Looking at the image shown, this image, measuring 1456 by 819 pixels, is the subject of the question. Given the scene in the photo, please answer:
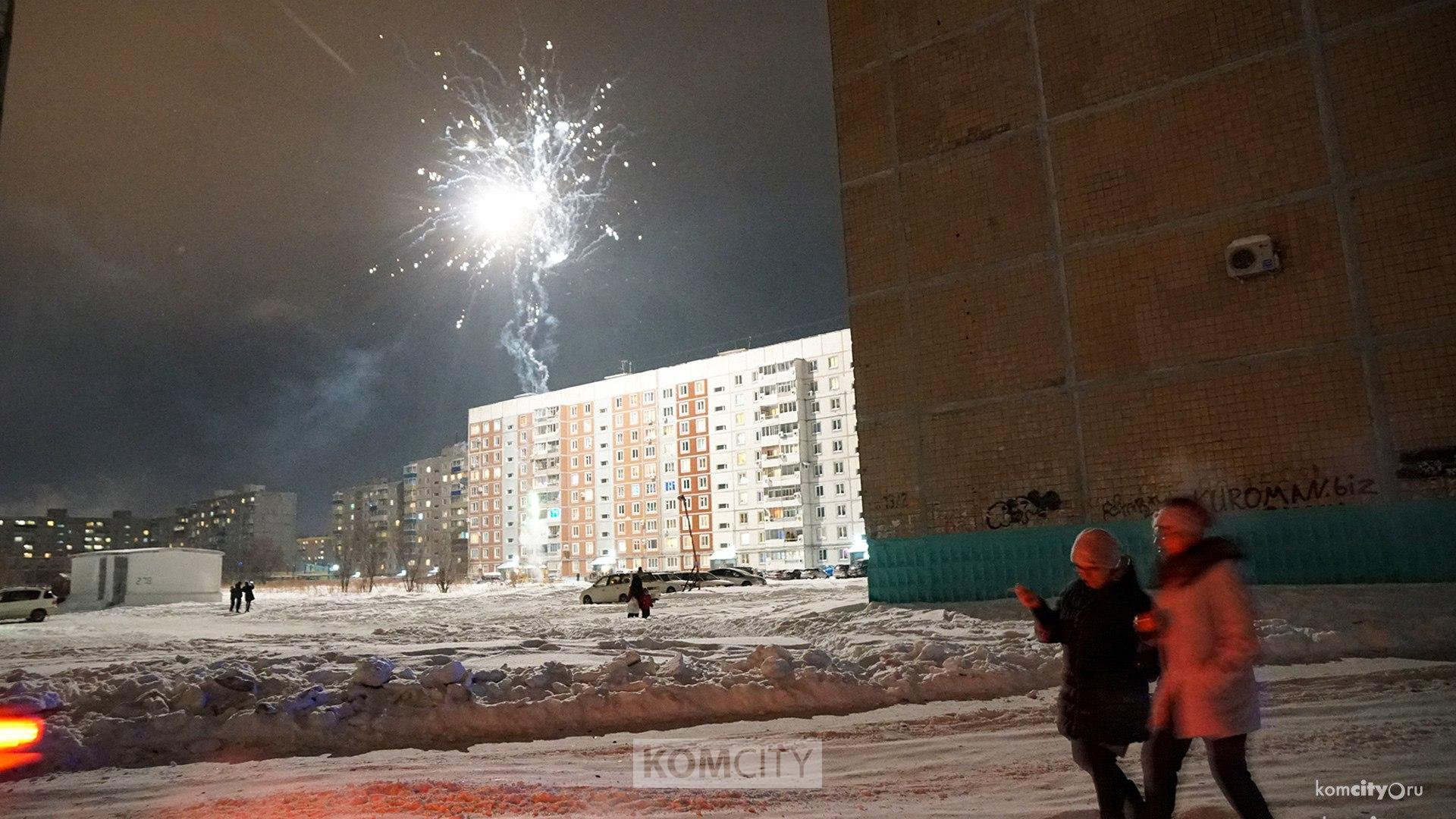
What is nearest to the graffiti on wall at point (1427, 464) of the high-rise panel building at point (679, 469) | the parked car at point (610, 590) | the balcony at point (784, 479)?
the parked car at point (610, 590)

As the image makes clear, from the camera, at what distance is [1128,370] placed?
55.2 feet

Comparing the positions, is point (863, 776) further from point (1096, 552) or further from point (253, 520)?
point (253, 520)

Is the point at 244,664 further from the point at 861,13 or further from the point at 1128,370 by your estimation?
the point at 861,13

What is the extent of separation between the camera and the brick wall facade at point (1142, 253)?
14.6 meters

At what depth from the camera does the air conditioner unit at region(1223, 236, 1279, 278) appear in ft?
50.5

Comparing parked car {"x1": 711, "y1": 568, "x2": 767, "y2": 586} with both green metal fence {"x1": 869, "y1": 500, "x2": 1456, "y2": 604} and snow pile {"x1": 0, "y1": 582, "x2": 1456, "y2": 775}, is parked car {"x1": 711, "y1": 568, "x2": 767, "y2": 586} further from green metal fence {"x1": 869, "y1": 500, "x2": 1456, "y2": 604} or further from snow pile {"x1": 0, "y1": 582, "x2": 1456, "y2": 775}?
snow pile {"x1": 0, "y1": 582, "x2": 1456, "y2": 775}

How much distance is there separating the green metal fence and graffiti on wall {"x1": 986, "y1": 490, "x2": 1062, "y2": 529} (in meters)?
0.20

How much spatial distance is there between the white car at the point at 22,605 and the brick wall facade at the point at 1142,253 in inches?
1406

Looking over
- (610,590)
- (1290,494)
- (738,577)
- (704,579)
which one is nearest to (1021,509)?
(1290,494)

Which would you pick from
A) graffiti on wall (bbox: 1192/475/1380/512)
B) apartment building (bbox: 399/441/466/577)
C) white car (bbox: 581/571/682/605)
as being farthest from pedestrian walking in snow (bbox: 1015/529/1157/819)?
apartment building (bbox: 399/441/466/577)

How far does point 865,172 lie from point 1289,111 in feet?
28.6

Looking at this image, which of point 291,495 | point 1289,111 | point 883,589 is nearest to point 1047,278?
point 1289,111

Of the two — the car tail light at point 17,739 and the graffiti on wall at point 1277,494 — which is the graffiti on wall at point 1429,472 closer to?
the graffiti on wall at point 1277,494

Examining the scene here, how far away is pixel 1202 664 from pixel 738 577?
4238cm
